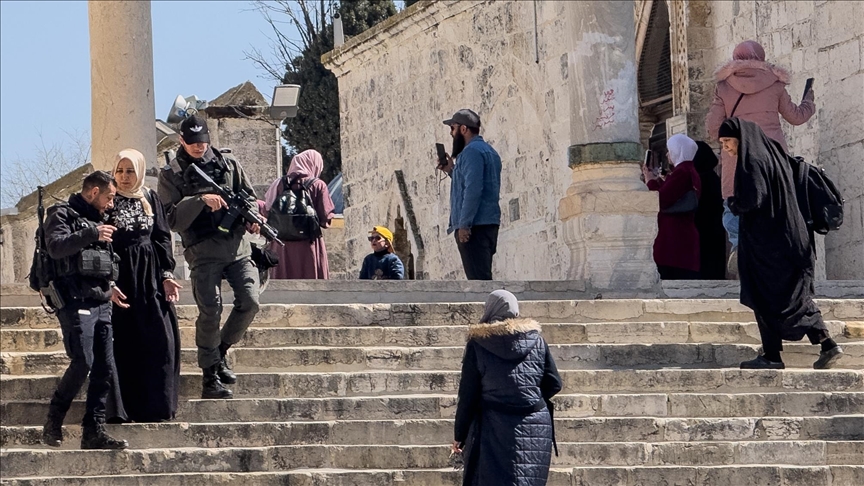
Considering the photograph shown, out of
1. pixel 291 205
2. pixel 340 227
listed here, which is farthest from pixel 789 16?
pixel 340 227

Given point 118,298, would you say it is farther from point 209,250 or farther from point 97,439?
point 97,439

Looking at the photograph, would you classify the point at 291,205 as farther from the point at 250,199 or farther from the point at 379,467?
the point at 379,467

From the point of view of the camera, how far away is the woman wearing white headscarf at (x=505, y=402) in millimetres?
8375

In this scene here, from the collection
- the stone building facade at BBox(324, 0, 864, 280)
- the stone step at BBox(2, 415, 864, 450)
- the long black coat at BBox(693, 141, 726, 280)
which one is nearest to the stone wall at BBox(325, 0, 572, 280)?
the stone building facade at BBox(324, 0, 864, 280)

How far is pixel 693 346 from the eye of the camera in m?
11.0

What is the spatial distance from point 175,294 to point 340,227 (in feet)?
51.4

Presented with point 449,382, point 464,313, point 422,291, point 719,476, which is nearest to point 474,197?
point 422,291

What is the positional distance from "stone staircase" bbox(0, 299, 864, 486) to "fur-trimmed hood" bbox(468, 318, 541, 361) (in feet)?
4.10

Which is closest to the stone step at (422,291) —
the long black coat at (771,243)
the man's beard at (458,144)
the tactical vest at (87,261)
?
the man's beard at (458,144)

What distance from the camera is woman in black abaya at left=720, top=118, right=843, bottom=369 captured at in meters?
10.6

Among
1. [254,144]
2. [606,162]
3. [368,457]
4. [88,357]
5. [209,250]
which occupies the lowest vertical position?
[368,457]

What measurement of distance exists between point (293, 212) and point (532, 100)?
18.8 ft

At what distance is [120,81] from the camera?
513 inches

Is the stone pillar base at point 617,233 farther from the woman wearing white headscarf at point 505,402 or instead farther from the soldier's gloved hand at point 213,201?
the woman wearing white headscarf at point 505,402
